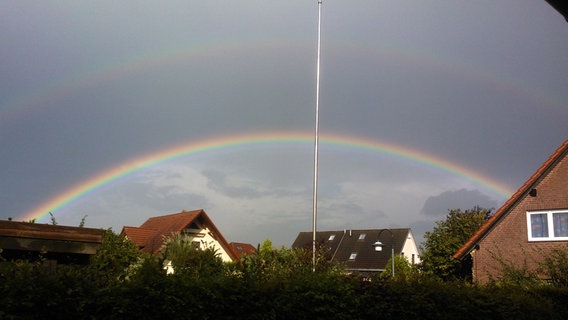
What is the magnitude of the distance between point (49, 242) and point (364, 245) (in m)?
59.7

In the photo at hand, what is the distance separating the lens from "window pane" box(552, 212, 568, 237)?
23.3 m

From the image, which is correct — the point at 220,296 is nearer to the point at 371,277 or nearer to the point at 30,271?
the point at 30,271

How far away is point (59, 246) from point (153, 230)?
113 feet

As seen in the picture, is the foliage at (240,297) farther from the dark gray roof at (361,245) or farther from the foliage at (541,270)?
the dark gray roof at (361,245)

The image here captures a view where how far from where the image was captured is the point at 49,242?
7.02m

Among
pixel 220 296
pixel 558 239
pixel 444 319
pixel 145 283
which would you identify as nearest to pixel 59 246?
pixel 145 283

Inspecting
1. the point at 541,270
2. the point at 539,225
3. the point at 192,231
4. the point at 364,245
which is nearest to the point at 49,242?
the point at 541,270

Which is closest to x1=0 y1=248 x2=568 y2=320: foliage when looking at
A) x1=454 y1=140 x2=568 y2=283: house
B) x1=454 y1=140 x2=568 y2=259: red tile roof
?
x1=454 y1=140 x2=568 y2=283: house

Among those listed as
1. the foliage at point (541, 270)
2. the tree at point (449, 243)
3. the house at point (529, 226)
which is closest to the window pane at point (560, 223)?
the house at point (529, 226)

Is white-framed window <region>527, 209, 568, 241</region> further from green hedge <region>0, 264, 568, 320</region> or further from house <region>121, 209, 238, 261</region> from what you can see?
house <region>121, 209, 238, 261</region>

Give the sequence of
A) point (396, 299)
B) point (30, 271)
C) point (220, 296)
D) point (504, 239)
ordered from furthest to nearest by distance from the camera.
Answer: point (504, 239)
point (396, 299)
point (220, 296)
point (30, 271)

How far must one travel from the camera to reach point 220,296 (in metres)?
7.01

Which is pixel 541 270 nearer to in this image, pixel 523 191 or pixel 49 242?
pixel 523 191

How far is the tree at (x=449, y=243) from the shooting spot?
29986 millimetres
